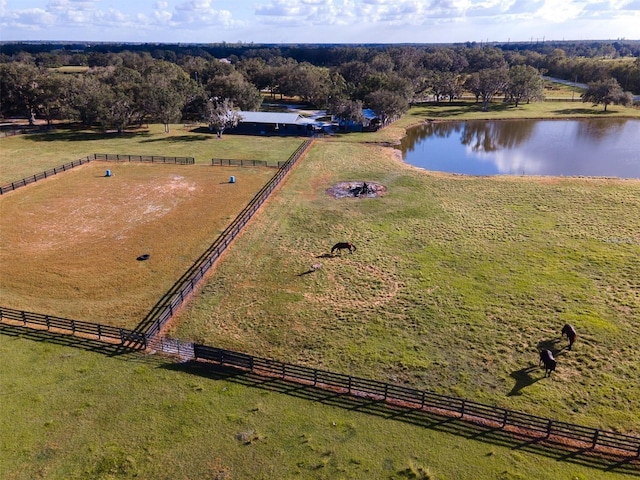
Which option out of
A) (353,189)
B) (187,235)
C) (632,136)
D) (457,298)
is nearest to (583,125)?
(632,136)

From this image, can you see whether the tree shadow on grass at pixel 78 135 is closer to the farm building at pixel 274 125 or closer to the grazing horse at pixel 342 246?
the farm building at pixel 274 125

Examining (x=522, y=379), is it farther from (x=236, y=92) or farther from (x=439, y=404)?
(x=236, y=92)

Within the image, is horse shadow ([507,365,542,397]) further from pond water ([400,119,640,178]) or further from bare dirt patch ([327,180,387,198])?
pond water ([400,119,640,178])

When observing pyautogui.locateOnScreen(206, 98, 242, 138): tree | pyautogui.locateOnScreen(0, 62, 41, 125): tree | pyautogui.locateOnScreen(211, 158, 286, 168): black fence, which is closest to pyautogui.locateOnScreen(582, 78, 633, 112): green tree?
pyautogui.locateOnScreen(206, 98, 242, 138): tree

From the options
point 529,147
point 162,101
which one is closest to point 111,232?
point 162,101

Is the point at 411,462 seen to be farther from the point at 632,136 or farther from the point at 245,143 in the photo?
the point at 632,136
